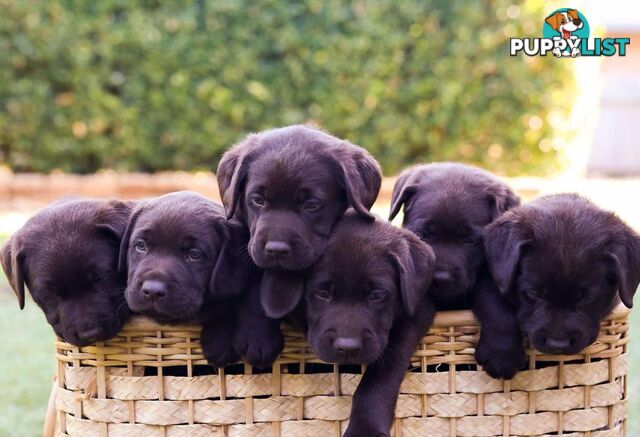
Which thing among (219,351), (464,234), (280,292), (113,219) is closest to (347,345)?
(280,292)

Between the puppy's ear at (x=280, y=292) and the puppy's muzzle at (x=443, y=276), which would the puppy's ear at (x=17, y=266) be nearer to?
the puppy's ear at (x=280, y=292)

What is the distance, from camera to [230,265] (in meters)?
3.08

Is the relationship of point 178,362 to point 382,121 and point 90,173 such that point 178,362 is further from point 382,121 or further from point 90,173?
point 90,173

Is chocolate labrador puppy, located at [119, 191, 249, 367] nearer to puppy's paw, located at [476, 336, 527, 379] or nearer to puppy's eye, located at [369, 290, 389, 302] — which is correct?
puppy's eye, located at [369, 290, 389, 302]

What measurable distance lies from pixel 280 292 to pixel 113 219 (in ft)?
2.42

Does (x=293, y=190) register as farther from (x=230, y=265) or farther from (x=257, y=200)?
(x=230, y=265)

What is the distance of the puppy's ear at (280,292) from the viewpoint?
293cm

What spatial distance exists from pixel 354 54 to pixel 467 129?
189 cm

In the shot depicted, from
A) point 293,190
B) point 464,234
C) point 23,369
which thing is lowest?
point 23,369

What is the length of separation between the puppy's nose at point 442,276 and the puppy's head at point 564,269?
0.15 meters

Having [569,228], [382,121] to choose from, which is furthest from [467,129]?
[569,228]

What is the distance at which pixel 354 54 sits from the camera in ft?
38.2

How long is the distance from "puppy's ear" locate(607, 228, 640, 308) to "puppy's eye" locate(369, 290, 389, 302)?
76cm

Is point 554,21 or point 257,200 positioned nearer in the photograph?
point 257,200
